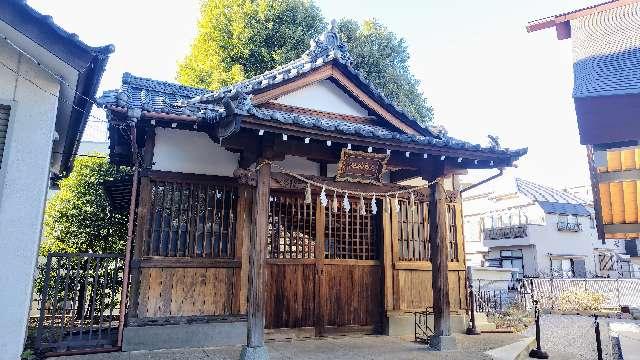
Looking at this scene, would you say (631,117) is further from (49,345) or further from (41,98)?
(49,345)

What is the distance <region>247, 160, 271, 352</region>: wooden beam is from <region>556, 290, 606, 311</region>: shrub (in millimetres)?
19445

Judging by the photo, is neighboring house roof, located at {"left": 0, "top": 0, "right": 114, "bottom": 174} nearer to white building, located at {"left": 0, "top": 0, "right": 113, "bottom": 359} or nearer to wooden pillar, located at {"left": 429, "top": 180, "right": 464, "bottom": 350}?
white building, located at {"left": 0, "top": 0, "right": 113, "bottom": 359}

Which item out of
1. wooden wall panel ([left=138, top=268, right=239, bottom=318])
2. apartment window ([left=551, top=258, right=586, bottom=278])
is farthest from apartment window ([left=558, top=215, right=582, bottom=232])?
wooden wall panel ([left=138, top=268, right=239, bottom=318])

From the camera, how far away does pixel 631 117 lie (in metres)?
5.89

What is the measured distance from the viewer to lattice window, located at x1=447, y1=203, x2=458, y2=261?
36.8 feet

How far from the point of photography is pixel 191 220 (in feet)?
27.6

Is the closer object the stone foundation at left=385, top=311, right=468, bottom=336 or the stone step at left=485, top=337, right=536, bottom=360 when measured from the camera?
the stone step at left=485, top=337, right=536, bottom=360

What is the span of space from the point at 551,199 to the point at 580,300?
61.1ft

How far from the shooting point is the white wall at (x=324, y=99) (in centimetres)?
1041

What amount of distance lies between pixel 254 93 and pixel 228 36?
48.7 feet

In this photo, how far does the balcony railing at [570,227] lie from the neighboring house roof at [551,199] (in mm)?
959

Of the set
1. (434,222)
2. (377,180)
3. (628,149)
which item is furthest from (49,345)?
(628,149)

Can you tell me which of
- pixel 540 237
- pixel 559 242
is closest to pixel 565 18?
pixel 540 237

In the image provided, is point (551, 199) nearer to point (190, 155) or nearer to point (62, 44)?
point (190, 155)
